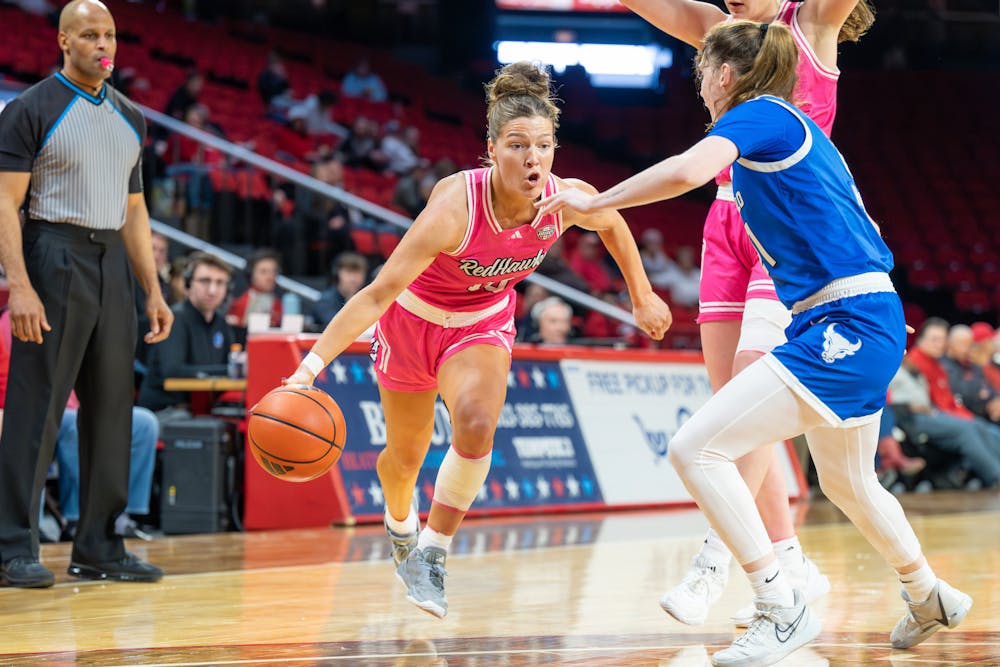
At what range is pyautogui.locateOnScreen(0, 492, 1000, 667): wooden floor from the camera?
4031mm

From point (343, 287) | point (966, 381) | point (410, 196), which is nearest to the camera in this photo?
point (343, 287)

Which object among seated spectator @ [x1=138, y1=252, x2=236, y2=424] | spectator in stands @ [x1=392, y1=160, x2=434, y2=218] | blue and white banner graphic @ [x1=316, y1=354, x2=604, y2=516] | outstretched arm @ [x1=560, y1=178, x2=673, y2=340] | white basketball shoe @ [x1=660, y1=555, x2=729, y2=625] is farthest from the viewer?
spectator in stands @ [x1=392, y1=160, x2=434, y2=218]

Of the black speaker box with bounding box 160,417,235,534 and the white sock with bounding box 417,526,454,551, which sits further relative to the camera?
the black speaker box with bounding box 160,417,235,534

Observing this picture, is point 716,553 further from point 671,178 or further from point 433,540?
point 671,178

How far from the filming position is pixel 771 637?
12.6ft

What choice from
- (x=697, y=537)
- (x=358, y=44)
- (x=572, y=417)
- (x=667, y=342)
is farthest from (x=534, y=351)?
(x=358, y=44)

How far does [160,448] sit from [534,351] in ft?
9.18

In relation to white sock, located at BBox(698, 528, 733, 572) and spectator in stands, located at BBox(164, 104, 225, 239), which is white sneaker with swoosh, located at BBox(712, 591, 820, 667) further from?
spectator in stands, located at BBox(164, 104, 225, 239)

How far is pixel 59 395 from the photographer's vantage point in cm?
569

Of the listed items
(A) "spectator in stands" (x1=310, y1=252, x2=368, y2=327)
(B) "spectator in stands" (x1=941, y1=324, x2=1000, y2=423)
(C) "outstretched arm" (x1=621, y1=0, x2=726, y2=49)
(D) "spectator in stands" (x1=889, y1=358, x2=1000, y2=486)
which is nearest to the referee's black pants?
(C) "outstretched arm" (x1=621, y1=0, x2=726, y2=49)

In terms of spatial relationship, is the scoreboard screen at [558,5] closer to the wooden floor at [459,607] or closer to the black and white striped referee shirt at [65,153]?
the wooden floor at [459,607]

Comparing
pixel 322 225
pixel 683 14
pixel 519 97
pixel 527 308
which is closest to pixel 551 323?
pixel 527 308

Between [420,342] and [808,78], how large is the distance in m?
1.71

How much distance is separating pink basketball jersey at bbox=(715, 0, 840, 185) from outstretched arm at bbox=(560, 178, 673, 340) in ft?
1.57
